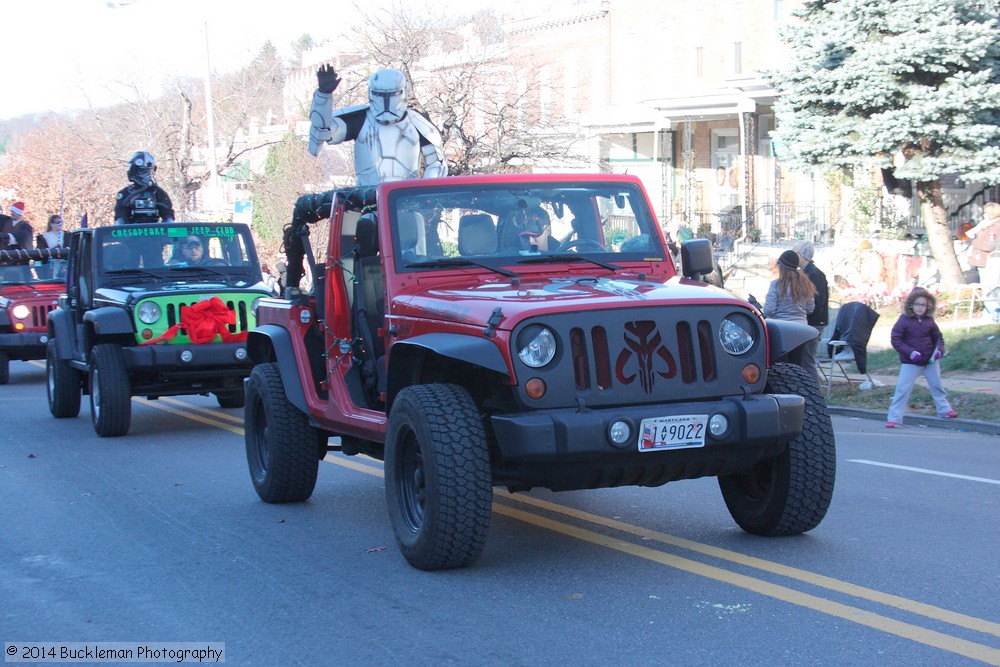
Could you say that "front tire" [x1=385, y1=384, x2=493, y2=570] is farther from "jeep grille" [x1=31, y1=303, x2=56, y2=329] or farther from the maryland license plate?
"jeep grille" [x1=31, y1=303, x2=56, y2=329]

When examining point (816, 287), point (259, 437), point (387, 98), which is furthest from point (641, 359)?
point (816, 287)

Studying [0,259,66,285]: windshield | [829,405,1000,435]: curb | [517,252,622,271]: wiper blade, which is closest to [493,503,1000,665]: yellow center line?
[517,252,622,271]: wiper blade

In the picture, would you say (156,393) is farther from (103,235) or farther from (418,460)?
(418,460)

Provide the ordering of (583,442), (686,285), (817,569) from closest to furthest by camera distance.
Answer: (583,442)
(817,569)
(686,285)

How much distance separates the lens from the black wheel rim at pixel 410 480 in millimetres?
6086

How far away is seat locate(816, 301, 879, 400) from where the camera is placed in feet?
45.6

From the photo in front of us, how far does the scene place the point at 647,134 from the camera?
34.6 metres

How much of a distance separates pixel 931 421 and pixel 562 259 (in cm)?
709

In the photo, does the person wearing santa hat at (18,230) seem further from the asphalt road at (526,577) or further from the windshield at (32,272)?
the asphalt road at (526,577)

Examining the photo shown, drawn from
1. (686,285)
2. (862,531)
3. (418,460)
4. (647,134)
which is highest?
(647,134)

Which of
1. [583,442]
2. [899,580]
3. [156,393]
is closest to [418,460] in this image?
[583,442]

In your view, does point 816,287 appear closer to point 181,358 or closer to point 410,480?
point 181,358

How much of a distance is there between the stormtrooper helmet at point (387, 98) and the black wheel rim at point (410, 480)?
15.0ft

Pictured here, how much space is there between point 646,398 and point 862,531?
76.7 inches
